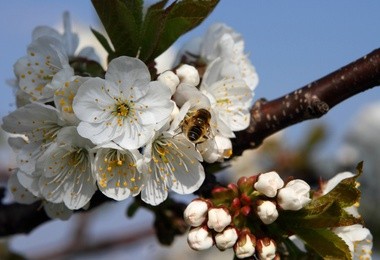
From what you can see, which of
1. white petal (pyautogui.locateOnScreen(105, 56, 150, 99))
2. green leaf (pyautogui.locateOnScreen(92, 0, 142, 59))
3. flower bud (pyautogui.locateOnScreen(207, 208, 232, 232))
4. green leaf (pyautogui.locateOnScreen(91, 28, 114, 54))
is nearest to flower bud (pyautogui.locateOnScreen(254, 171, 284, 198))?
flower bud (pyautogui.locateOnScreen(207, 208, 232, 232))

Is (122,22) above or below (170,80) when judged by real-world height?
above

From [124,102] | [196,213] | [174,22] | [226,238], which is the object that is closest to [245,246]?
[226,238]

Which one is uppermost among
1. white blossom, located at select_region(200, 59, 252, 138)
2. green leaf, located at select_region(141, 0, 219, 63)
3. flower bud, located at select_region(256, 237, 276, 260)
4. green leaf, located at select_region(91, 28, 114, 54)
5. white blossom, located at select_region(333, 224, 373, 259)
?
green leaf, located at select_region(141, 0, 219, 63)

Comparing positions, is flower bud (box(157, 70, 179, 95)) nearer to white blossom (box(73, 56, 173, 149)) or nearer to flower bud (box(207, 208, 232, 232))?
white blossom (box(73, 56, 173, 149))

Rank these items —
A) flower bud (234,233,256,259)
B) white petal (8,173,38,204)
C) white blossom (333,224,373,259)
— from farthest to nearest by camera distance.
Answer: white petal (8,173,38,204) → white blossom (333,224,373,259) → flower bud (234,233,256,259)

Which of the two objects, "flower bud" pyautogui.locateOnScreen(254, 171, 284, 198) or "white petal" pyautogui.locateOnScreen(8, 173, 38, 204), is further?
"white petal" pyautogui.locateOnScreen(8, 173, 38, 204)

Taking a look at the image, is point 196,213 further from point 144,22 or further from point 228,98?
point 144,22

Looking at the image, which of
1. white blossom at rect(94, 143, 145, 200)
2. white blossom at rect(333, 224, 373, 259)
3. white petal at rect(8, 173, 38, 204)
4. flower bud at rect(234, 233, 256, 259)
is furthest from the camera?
white petal at rect(8, 173, 38, 204)
